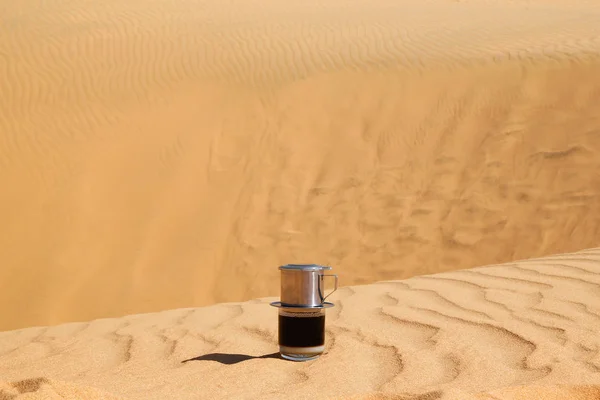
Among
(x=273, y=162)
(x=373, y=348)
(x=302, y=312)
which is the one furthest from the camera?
(x=273, y=162)

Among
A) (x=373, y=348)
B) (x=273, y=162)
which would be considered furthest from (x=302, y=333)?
(x=273, y=162)

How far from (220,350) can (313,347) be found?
1.77ft

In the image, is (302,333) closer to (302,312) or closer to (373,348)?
(302,312)

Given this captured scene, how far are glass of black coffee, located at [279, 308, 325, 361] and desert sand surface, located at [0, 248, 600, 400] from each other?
0.15ft

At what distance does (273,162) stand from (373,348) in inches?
248

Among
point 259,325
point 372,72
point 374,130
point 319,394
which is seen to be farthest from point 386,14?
point 319,394

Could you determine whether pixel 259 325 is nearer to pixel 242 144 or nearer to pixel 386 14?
pixel 242 144

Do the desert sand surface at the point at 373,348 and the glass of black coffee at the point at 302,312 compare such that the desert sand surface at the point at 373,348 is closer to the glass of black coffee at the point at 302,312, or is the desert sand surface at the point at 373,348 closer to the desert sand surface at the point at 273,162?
the glass of black coffee at the point at 302,312

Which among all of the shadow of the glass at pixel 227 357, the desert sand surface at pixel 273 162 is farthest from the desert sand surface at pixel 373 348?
the desert sand surface at pixel 273 162

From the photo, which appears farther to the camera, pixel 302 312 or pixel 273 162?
pixel 273 162

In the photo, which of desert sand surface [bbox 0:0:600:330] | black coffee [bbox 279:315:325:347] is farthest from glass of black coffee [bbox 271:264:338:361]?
desert sand surface [bbox 0:0:600:330]

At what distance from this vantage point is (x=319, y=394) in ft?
9.14

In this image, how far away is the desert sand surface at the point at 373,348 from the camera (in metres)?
2.81

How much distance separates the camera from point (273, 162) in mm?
9656
